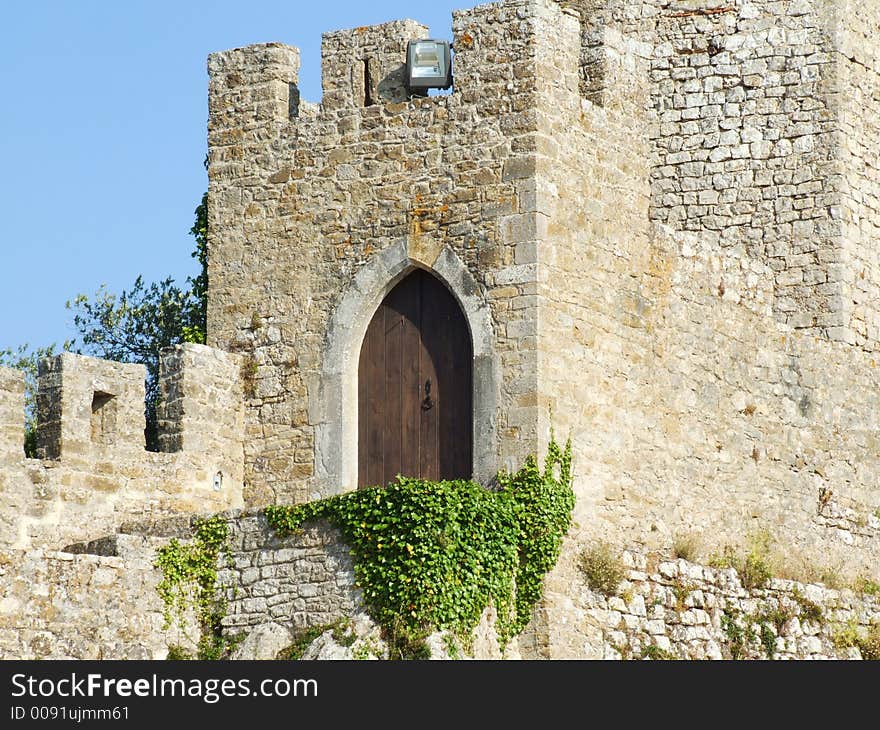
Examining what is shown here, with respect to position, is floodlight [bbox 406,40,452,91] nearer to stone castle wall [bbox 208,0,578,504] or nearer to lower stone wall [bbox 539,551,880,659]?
stone castle wall [bbox 208,0,578,504]

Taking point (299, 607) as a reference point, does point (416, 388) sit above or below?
above

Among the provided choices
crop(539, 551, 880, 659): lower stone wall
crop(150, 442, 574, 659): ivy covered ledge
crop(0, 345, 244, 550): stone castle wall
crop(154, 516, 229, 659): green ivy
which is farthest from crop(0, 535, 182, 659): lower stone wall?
crop(539, 551, 880, 659): lower stone wall

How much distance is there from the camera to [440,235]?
16.9 meters

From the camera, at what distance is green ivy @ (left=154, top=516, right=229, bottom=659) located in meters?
15.9

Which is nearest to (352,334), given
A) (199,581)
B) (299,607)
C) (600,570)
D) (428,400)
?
(428,400)

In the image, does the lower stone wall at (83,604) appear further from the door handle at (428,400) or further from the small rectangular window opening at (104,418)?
the door handle at (428,400)

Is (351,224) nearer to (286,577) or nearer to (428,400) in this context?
(428,400)

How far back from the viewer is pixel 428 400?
1684cm

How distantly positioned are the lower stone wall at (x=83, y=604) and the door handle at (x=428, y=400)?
249 cm

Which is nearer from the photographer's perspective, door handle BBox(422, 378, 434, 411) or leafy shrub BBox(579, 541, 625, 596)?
A: leafy shrub BBox(579, 541, 625, 596)

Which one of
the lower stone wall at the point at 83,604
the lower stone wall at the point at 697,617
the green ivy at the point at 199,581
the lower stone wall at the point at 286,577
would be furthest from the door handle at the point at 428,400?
the lower stone wall at the point at 83,604

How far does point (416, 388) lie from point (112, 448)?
2513 mm

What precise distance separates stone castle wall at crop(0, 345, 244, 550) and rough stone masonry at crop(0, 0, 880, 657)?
0.02 metres

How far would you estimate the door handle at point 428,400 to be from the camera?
1683 cm
